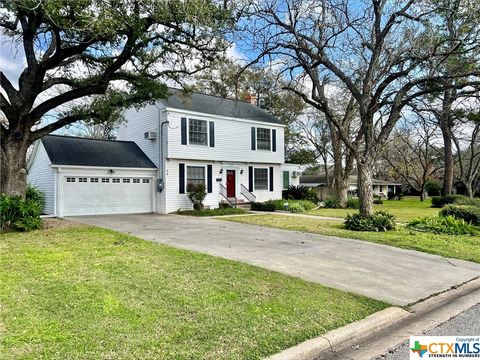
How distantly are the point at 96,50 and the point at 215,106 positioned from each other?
9.86 m

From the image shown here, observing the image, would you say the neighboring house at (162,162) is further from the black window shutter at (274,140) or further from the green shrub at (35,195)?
the black window shutter at (274,140)

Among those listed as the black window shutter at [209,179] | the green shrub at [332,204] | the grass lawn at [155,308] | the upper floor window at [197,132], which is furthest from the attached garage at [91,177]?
the green shrub at [332,204]

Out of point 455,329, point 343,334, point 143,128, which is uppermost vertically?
point 143,128

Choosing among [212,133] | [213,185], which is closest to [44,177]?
[213,185]

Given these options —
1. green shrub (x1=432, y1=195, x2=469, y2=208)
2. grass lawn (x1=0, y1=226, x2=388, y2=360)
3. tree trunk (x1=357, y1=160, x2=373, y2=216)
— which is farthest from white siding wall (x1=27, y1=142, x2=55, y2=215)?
green shrub (x1=432, y1=195, x2=469, y2=208)

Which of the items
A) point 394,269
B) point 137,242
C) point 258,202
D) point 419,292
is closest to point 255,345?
point 419,292

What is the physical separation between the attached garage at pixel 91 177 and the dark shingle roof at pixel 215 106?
11.6ft

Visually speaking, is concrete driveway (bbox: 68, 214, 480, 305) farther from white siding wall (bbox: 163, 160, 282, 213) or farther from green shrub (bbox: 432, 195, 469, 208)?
green shrub (bbox: 432, 195, 469, 208)

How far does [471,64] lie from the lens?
37.3 feet

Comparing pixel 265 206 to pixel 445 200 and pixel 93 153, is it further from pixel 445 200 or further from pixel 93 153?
pixel 445 200

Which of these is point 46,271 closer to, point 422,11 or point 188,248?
point 188,248

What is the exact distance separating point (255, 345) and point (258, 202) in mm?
17743

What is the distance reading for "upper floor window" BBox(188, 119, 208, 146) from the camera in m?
18.8

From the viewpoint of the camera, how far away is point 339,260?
288 inches
